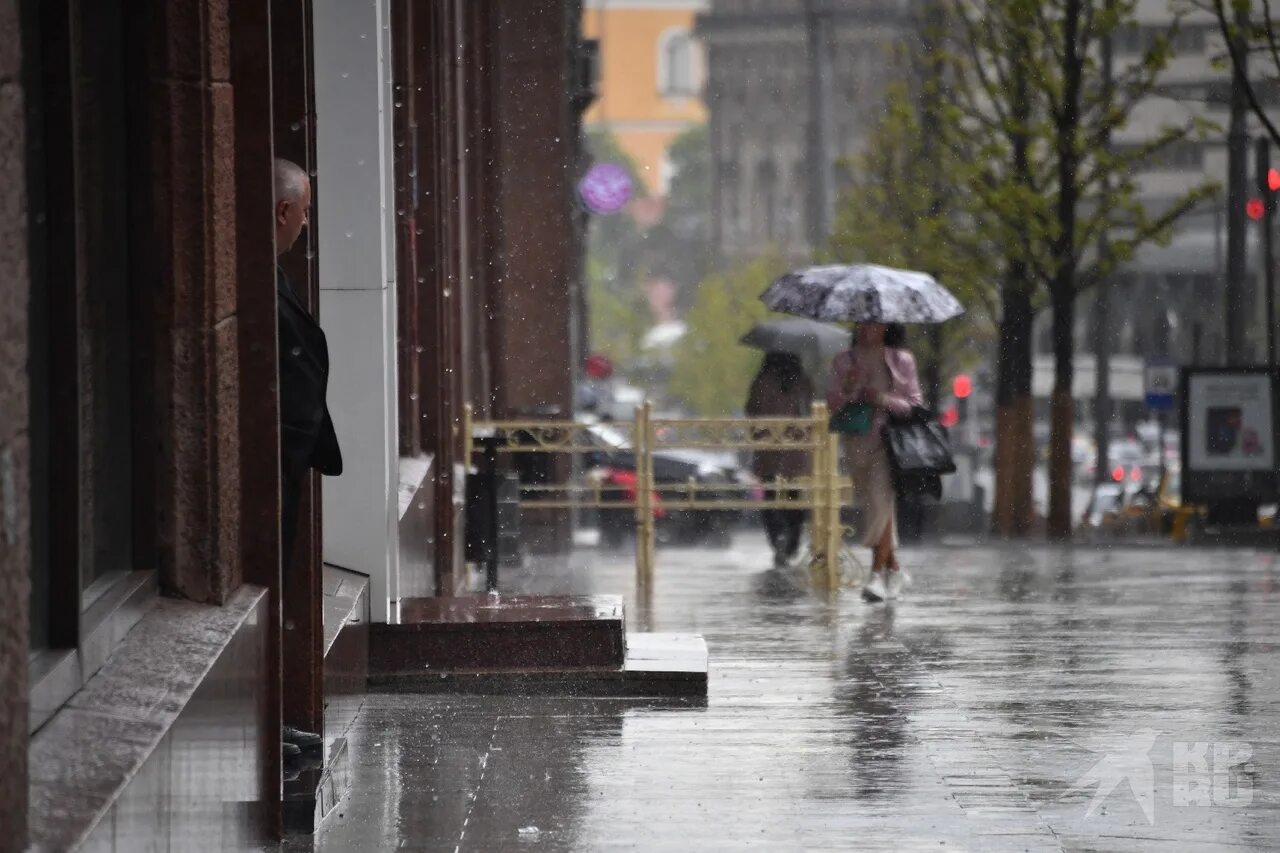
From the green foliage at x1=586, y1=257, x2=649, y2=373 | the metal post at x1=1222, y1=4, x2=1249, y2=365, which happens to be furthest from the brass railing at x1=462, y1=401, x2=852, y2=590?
the green foliage at x1=586, y1=257, x2=649, y2=373

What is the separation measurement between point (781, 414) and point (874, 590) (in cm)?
359

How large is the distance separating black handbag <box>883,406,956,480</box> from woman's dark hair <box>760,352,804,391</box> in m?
3.76

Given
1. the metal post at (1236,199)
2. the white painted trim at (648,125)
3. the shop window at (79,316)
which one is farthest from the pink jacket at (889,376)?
the white painted trim at (648,125)

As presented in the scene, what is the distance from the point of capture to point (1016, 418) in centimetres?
3142

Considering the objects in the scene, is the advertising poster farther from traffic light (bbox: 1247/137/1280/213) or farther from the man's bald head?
the man's bald head

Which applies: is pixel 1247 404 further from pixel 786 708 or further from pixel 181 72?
pixel 181 72

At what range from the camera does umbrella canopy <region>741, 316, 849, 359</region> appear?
783 inches

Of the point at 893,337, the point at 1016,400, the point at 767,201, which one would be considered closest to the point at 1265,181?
the point at 1016,400

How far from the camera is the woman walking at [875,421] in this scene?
1360 cm

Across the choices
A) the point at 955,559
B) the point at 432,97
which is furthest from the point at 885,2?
the point at 432,97

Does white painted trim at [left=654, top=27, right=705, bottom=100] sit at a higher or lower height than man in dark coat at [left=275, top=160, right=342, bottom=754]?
higher

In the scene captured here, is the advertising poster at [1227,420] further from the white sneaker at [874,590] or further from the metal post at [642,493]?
the white sneaker at [874,590]

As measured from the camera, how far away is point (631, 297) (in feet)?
303

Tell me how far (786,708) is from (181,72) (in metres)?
4.28
